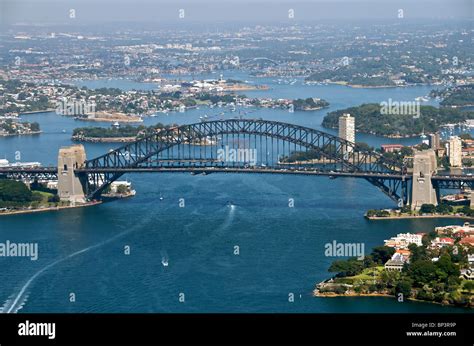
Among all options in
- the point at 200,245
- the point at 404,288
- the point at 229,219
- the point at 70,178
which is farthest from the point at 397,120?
the point at 404,288

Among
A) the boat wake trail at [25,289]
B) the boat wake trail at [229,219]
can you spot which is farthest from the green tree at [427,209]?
the boat wake trail at [25,289]

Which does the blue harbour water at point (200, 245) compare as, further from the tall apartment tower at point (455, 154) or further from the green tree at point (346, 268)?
the tall apartment tower at point (455, 154)

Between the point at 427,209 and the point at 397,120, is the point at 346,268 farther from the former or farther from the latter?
the point at 397,120

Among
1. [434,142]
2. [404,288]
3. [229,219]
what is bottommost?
[434,142]

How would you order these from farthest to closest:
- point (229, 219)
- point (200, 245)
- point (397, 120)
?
point (397, 120) → point (229, 219) → point (200, 245)

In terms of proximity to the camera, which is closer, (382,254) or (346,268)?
(346,268)

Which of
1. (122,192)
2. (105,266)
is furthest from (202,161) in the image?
(105,266)
